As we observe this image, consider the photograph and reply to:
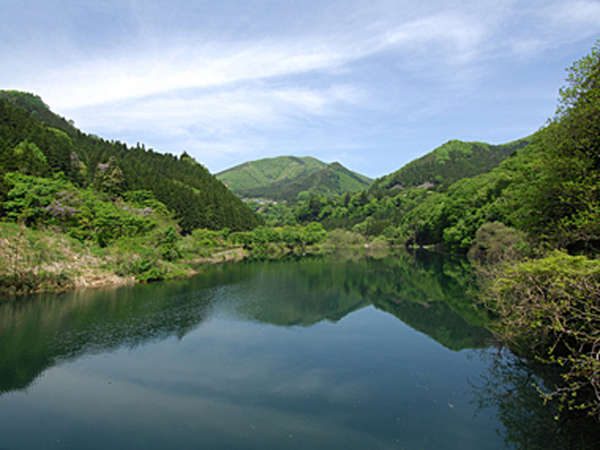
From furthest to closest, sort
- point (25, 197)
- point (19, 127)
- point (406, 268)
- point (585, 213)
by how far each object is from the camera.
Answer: point (19, 127) < point (406, 268) < point (25, 197) < point (585, 213)

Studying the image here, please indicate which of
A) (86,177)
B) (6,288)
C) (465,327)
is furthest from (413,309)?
(86,177)

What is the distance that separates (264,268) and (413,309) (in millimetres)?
28751

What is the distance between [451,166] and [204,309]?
169161mm

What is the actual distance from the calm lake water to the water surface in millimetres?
64

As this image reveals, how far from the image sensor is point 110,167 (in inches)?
2510

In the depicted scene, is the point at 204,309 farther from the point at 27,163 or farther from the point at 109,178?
the point at 109,178

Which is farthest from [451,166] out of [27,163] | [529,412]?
[529,412]

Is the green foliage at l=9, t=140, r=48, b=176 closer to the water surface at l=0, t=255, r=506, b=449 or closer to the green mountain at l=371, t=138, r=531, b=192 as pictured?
the water surface at l=0, t=255, r=506, b=449

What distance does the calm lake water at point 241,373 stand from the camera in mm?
11125

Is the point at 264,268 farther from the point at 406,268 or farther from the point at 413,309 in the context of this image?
the point at 413,309

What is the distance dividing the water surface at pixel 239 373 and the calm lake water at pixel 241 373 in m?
0.06

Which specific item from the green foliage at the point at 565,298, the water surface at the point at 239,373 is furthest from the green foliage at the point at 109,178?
the green foliage at the point at 565,298

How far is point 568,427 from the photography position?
35.6ft

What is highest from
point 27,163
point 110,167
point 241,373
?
point 110,167
